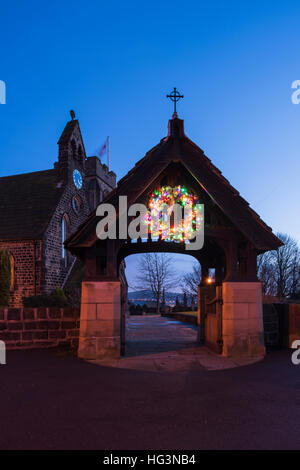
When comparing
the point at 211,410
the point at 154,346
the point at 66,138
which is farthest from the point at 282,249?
the point at 211,410

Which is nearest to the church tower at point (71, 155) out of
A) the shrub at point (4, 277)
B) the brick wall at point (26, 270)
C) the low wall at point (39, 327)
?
the brick wall at point (26, 270)

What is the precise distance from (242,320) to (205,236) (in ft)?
7.78

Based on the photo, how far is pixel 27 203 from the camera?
24875 millimetres

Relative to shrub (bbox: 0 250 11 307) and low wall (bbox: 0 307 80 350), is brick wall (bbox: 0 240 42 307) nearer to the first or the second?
shrub (bbox: 0 250 11 307)

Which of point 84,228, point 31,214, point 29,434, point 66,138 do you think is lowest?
point 29,434

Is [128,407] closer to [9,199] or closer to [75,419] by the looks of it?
[75,419]

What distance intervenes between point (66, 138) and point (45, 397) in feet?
81.1

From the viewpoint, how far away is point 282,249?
52781mm

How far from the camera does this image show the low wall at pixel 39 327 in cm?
898

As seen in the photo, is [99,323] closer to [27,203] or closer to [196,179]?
[196,179]

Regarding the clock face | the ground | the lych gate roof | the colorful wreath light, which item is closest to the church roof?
the clock face

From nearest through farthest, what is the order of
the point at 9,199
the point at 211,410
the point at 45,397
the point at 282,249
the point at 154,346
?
the point at 211,410 → the point at 45,397 → the point at 154,346 → the point at 9,199 → the point at 282,249

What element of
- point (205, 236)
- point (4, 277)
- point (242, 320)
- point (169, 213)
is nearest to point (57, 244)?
point (4, 277)
